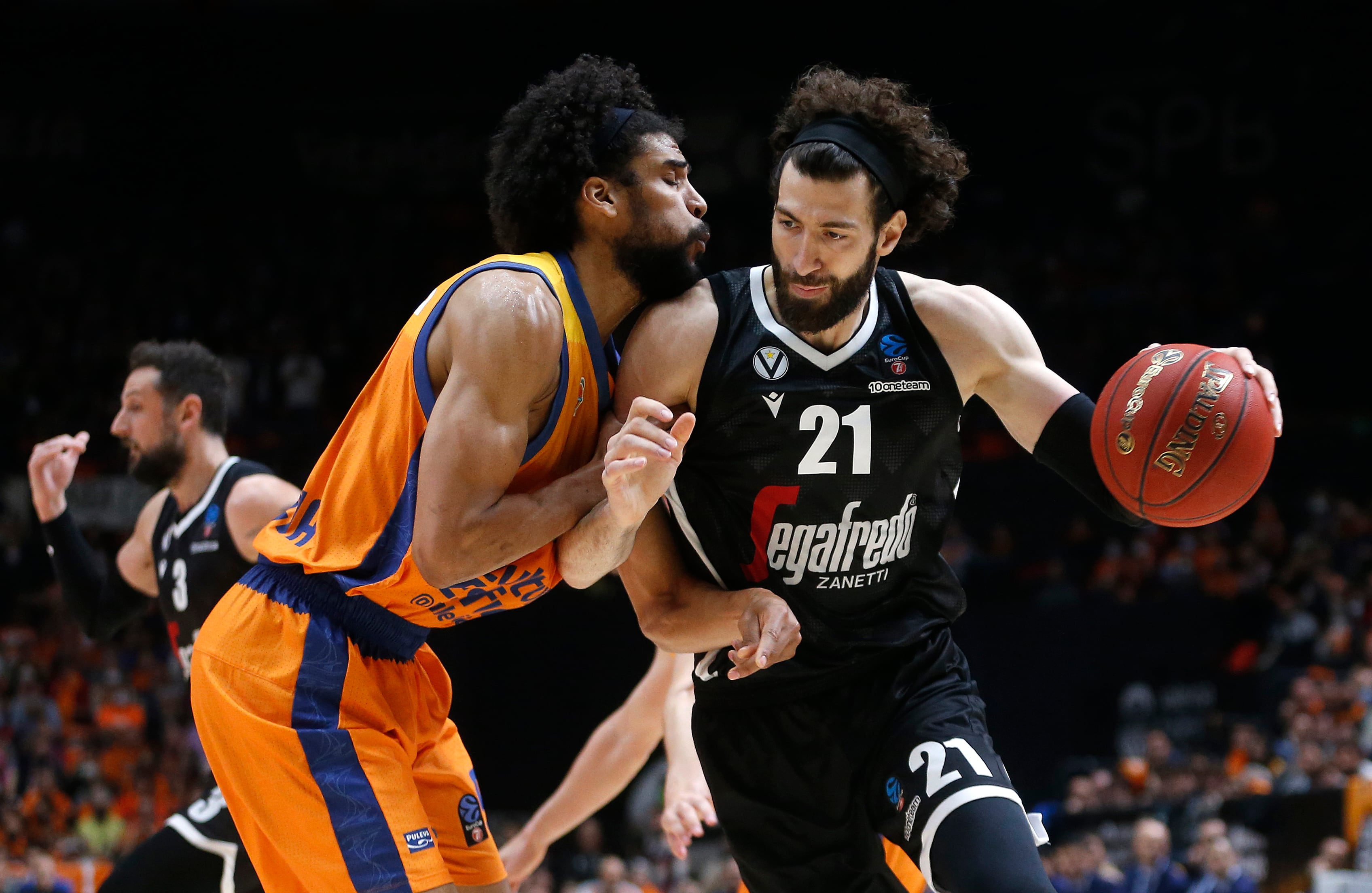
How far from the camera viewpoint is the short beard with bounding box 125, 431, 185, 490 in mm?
5484

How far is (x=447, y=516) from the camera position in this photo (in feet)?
10.4

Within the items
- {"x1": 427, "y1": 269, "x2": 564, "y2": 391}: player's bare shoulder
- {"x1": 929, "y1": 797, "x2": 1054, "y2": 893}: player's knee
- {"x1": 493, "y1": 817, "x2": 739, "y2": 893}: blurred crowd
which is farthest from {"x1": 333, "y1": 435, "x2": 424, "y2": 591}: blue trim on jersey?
{"x1": 493, "y1": 817, "x2": 739, "y2": 893}: blurred crowd

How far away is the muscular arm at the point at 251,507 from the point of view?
203 inches

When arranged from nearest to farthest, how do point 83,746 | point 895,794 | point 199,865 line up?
point 895,794 < point 199,865 < point 83,746

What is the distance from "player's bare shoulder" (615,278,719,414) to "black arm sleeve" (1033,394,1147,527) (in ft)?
3.01

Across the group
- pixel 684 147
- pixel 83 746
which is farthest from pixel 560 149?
pixel 684 147

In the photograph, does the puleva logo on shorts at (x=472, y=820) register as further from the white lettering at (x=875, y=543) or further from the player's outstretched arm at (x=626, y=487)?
the white lettering at (x=875, y=543)

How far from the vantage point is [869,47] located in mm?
18953

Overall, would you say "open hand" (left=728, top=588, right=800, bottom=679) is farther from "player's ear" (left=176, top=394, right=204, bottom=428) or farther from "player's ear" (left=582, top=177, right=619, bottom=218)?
"player's ear" (left=176, top=394, right=204, bottom=428)

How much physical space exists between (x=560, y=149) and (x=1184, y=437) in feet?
5.83

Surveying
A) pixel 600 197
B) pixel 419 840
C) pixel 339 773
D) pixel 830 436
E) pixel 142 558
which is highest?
pixel 600 197

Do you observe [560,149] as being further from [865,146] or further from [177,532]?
[177,532]

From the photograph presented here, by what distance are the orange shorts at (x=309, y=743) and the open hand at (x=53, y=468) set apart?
2.31 metres

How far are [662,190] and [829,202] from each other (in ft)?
1.54
